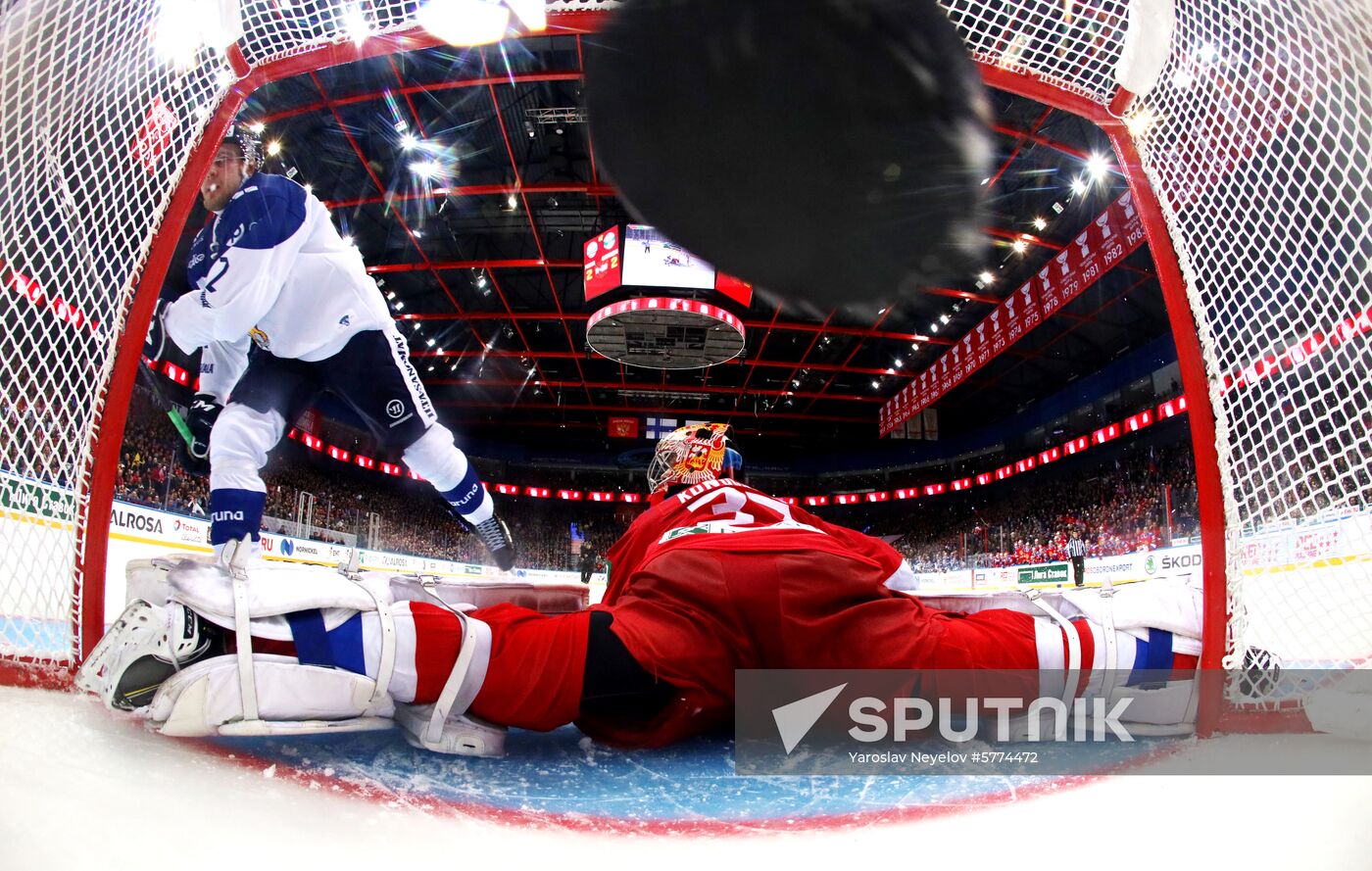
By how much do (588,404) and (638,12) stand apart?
16.9 metres

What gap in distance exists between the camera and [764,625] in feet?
3.41

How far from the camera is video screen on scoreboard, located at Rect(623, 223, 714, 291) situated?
227 inches

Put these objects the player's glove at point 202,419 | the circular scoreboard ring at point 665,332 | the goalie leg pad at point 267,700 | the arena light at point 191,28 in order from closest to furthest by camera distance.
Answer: the goalie leg pad at point 267,700, the arena light at point 191,28, the player's glove at point 202,419, the circular scoreboard ring at point 665,332

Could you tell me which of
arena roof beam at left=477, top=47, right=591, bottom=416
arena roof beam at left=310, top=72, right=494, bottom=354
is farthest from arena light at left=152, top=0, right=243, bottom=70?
arena roof beam at left=477, top=47, right=591, bottom=416

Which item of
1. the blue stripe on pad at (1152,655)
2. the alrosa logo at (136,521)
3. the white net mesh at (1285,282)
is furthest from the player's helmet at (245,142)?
the alrosa logo at (136,521)

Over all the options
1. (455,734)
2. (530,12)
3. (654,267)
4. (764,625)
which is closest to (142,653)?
(455,734)

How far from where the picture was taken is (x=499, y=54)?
268 inches

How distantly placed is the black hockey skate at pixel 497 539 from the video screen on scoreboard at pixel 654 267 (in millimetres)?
3472

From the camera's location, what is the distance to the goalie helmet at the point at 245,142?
4.35ft

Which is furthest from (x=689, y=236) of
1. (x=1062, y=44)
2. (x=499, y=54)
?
(x=499, y=54)

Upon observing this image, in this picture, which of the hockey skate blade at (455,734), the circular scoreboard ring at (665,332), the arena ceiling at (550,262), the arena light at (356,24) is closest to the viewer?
the hockey skate blade at (455,734)

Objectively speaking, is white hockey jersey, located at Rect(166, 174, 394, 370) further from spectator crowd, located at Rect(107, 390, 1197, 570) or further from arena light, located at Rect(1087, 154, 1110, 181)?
arena light, located at Rect(1087, 154, 1110, 181)

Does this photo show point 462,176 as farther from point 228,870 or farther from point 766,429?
point 766,429

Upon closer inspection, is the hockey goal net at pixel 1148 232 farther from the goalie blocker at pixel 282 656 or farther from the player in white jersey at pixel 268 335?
the goalie blocker at pixel 282 656
